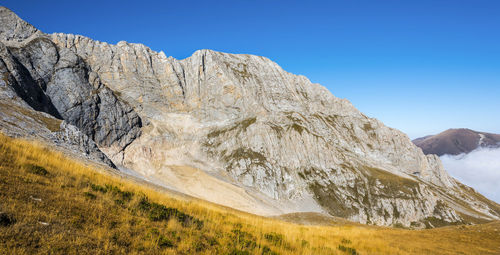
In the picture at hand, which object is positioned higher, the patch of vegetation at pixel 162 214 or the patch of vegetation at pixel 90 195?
the patch of vegetation at pixel 90 195

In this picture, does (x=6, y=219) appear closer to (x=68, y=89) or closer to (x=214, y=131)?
(x=68, y=89)

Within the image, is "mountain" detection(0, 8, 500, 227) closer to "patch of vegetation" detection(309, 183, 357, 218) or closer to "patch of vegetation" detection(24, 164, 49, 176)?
"patch of vegetation" detection(309, 183, 357, 218)

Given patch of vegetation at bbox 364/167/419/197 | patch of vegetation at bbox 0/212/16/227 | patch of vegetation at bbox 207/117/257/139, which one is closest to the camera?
patch of vegetation at bbox 0/212/16/227

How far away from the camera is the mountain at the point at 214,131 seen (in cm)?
9838

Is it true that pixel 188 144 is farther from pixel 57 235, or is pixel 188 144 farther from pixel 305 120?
pixel 57 235

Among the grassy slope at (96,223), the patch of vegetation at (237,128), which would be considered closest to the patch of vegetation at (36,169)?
the grassy slope at (96,223)

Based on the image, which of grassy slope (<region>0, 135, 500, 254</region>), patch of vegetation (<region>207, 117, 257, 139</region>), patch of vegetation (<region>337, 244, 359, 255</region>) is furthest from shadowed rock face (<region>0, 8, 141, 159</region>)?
patch of vegetation (<region>337, 244, 359, 255</region>)

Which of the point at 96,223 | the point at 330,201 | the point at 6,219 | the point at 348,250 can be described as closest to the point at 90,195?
the point at 96,223

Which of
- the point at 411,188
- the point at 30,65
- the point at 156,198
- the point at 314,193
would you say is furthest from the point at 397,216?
the point at 30,65

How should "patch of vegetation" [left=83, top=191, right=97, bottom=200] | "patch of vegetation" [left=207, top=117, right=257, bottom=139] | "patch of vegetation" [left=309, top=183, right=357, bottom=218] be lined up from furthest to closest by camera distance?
"patch of vegetation" [left=207, top=117, right=257, bottom=139]
"patch of vegetation" [left=309, top=183, right=357, bottom=218]
"patch of vegetation" [left=83, top=191, right=97, bottom=200]

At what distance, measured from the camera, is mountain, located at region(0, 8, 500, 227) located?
98.4 m

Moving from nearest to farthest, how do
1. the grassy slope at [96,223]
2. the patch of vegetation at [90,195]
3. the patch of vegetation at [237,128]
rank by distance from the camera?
the grassy slope at [96,223]
the patch of vegetation at [90,195]
the patch of vegetation at [237,128]

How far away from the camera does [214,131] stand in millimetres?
132000

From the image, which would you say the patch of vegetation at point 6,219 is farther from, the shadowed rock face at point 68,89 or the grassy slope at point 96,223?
the shadowed rock face at point 68,89
